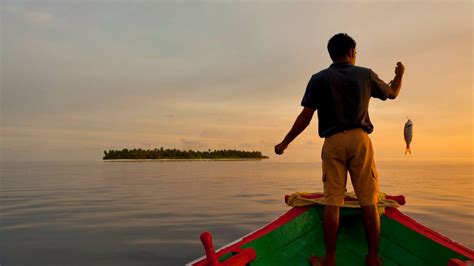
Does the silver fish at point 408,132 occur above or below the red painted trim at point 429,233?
above

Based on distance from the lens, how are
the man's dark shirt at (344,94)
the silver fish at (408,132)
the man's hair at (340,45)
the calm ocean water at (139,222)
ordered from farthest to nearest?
the calm ocean water at (139,222), the silver fish at (408,132), the man's hair at (340,45), the man's dark shirt at (344,94)

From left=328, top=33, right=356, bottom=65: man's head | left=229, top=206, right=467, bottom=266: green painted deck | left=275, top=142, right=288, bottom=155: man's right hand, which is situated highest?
left=328, top=33, right=356, bottom=65: man's head

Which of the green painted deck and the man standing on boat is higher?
the man standing on boat

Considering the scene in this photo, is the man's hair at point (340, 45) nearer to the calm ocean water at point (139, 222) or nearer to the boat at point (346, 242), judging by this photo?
the boat at point (346, 242)

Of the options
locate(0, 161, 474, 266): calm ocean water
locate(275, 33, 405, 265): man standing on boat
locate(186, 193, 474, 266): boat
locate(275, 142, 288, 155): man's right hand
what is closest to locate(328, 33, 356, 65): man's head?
locate(275, 33, 405, 265): man standing on boat

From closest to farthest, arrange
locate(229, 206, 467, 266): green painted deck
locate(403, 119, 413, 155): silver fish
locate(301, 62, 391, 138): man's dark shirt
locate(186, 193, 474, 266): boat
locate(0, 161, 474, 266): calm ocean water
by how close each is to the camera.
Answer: locate(301, 62, 391, 138): man's dark shirt < locate(186, 193, 474, 266): boat < locate(229, 206, 467, 266): green painted deck < locate(403, 119, 413, 155): silver fish < locate(0, 161, 474, 266): calm ocean water

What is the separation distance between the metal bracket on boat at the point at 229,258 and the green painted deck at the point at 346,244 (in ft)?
0.70

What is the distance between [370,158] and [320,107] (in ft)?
2.15

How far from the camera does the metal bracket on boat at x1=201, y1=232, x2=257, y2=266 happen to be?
3074mm

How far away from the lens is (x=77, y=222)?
9.25m

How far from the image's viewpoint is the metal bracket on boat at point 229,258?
3074 millimetres

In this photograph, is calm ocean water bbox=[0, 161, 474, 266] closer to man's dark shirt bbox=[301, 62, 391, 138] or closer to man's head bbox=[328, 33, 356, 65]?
man's dark shirt bbox=[301, 62, 391, 138]

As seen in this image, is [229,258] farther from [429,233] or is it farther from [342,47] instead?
[429,233]

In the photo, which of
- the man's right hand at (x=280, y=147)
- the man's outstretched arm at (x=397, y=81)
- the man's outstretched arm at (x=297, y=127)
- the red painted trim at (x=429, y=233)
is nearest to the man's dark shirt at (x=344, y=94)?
the man's outstretched arm at (x=297, y=127)
